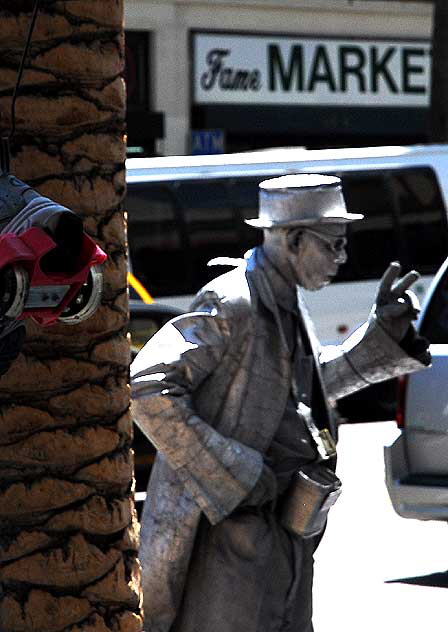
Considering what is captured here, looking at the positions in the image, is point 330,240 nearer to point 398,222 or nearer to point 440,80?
point 398,222

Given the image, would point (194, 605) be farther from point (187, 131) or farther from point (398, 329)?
point (187, 131)

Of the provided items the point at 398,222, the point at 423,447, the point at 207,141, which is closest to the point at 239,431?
the point at 423,447

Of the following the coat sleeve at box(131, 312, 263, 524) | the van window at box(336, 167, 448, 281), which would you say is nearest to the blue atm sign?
the van window at box(336, 167, 448, 281)

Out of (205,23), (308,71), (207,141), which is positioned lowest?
(207,141)

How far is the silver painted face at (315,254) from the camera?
188 inches

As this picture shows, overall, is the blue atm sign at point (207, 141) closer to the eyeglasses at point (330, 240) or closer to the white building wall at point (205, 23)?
the white building wall at point (205, 23)

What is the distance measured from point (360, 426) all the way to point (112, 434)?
12.1 meters

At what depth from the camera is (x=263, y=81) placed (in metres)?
25.6

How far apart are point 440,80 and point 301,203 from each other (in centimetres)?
1563

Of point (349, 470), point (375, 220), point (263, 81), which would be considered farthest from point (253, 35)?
point (349, 470)

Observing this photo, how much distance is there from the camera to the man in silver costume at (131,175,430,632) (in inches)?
180

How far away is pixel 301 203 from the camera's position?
477 centimetres

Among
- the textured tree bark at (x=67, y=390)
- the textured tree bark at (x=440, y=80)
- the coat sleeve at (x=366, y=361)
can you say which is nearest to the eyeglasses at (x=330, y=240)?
the coat sleeve at (x=366, y=361)

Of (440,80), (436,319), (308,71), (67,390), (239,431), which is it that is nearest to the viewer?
(67,390)
